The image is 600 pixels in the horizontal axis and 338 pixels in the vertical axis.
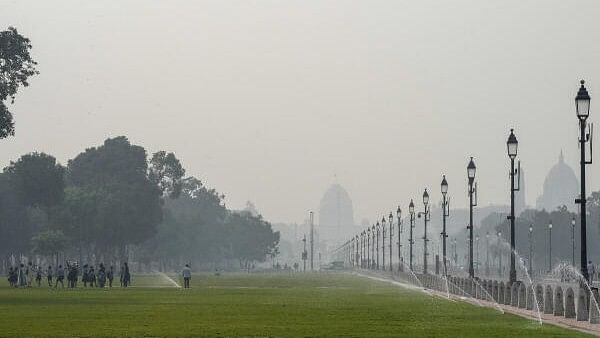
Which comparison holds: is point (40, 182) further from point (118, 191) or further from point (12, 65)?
point (12, 65)

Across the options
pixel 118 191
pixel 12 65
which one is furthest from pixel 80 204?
pixel 12 65

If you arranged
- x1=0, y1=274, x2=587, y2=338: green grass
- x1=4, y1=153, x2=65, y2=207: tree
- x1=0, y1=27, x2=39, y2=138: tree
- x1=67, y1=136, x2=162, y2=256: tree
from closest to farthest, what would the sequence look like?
x1=0, y1=274, x2=587, y2=338: green grass
x1=0, y1=27, x2=39, y2=138: tree
x1=4, y1=153, x2=65, y2=207: tree
x1=67, y1=136, x2=162, y2=256: tree

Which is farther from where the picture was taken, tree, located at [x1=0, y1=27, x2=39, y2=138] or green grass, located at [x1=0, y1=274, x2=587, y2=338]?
tree, located at [x1=0, y1=27, x2=39, y2=138]

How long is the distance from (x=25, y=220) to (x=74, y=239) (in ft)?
19.6

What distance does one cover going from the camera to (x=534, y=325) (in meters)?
40.0

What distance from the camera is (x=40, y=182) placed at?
158 m

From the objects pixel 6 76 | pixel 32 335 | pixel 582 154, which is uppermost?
pixel 6 76

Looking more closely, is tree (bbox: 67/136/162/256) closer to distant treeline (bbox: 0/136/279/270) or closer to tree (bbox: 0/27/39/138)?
distant treeline (bbox: 0/136/279/270)

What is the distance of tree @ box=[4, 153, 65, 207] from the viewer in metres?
158

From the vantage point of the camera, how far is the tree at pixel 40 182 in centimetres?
15800

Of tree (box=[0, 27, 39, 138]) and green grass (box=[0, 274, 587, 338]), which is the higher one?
tree (box=[0, 27, 39, 138])

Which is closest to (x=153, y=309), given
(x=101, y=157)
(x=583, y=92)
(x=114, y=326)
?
(x=114, y=326)

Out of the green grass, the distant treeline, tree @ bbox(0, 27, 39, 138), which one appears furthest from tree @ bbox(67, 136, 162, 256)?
the green grass

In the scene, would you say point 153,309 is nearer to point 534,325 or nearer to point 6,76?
point 534,325
